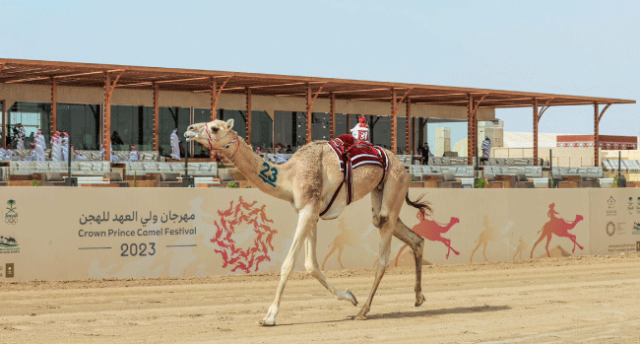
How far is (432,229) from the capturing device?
2014 cm

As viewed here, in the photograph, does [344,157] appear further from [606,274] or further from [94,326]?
[606,274]

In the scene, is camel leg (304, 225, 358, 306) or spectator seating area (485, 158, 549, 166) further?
spectator seating area (485, 158, 549, 166)

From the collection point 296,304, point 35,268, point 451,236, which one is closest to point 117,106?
point 451,236

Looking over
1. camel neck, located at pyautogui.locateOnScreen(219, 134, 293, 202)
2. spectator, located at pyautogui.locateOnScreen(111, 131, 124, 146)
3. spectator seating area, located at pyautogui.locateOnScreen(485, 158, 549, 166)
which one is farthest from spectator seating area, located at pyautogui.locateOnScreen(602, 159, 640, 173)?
A: camel neck, located at pyautogui.locateOnScreen(219, 134, 293, 202)

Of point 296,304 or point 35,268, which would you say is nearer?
point 296,304

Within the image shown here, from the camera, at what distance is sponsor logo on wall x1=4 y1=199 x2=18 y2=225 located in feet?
49.3

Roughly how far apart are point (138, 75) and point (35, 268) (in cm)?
1949

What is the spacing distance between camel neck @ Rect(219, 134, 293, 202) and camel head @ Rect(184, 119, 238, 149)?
0.14 meters

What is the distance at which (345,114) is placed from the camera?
153 ft

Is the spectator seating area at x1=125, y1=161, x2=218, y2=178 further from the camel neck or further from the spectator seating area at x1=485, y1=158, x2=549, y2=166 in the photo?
the camel neck

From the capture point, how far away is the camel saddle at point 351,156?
38.3ft

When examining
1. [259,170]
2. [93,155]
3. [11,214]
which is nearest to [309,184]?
[259,170]

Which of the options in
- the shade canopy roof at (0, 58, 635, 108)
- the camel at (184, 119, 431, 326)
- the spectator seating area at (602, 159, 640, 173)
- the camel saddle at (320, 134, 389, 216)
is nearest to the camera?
the camel at (184, 119, 431, 326)

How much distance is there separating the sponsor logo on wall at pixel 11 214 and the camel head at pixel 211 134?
18.2ft
